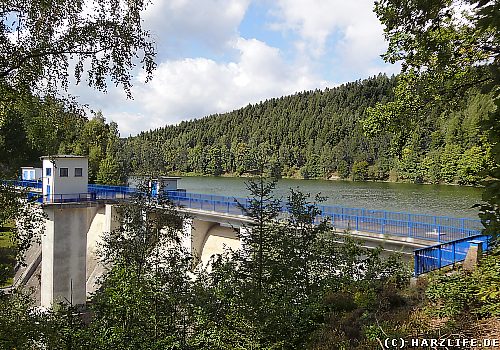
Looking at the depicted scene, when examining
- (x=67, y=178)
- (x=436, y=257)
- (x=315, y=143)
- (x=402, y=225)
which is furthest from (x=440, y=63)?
(x=315, y=143)

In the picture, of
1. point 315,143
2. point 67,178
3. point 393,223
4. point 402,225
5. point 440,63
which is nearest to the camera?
point 440,63

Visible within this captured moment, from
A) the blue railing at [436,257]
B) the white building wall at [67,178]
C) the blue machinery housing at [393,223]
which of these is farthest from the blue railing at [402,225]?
the white building wall at [67,178]

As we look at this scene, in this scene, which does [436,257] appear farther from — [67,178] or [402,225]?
[67,178]

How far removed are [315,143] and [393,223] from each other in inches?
3351

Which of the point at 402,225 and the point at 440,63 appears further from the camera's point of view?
the point at 402,225

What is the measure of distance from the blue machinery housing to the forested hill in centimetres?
291

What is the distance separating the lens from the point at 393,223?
14359mm

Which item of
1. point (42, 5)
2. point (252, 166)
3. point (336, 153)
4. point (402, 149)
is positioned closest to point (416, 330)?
point (402, 149)

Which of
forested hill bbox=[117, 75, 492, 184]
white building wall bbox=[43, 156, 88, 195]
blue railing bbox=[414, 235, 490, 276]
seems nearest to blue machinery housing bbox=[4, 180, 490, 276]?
blue railing bbox=[414, 235, 490, 276]

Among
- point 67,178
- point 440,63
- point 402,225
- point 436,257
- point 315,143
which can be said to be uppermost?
point 315,143

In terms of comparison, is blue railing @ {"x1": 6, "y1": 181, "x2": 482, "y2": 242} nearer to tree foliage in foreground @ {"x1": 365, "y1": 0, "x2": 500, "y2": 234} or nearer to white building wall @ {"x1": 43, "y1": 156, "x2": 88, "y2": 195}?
white building wall @ {"x1": 43, "y1": 156, "x2": 88, "y2": 195}

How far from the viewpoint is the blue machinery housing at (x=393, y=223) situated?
964cm

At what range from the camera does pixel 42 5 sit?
4785mm

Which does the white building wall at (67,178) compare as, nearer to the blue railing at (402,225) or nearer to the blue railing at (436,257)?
the blue railing at (402,225)
